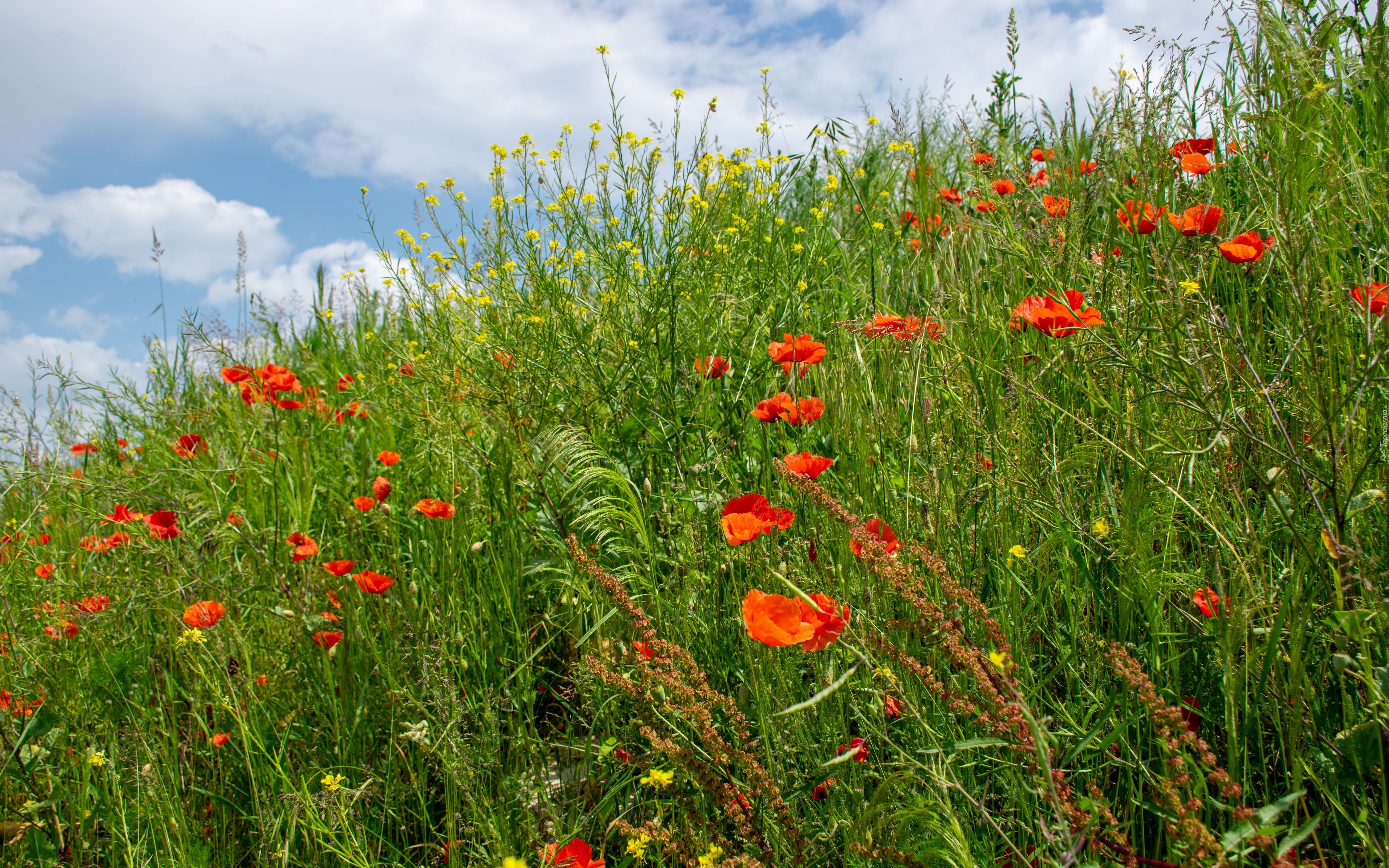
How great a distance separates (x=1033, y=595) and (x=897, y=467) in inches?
21.1

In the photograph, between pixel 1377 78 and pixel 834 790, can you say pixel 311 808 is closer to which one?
pixel 834 790

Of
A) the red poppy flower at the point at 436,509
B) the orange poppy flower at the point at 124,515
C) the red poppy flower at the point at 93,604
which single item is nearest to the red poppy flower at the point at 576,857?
the red poppy flower at the point at 436,509

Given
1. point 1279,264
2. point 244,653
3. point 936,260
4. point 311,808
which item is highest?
point 936,260

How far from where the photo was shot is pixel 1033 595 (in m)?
1.22

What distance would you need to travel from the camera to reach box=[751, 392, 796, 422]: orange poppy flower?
1.62 meters

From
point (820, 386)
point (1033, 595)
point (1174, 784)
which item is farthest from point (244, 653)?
point (1174, 784)

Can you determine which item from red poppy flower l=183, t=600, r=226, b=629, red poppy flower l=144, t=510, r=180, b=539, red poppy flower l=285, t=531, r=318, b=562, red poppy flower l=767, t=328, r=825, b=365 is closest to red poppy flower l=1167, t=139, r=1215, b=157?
red poppy flower l=767, t=328, r=825, b=365

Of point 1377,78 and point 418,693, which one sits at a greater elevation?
point 1377,78

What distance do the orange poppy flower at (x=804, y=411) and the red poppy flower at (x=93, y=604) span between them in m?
1.68

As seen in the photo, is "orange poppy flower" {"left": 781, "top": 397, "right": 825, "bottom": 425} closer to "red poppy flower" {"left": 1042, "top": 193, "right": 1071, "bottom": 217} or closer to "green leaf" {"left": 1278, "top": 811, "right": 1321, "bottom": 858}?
"red poppy flower" {"left": 1042, "top": 193, "right": 1071, "bottom": 217}

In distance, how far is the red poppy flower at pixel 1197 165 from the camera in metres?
1.79

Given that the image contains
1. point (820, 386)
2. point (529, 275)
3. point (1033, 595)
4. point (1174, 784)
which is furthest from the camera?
point (529, 275)

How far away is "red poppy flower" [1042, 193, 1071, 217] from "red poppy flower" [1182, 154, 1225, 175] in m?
0.27

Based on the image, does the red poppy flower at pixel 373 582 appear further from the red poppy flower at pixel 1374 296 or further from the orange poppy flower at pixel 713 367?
the red poppy flower at pixel 1374 296
